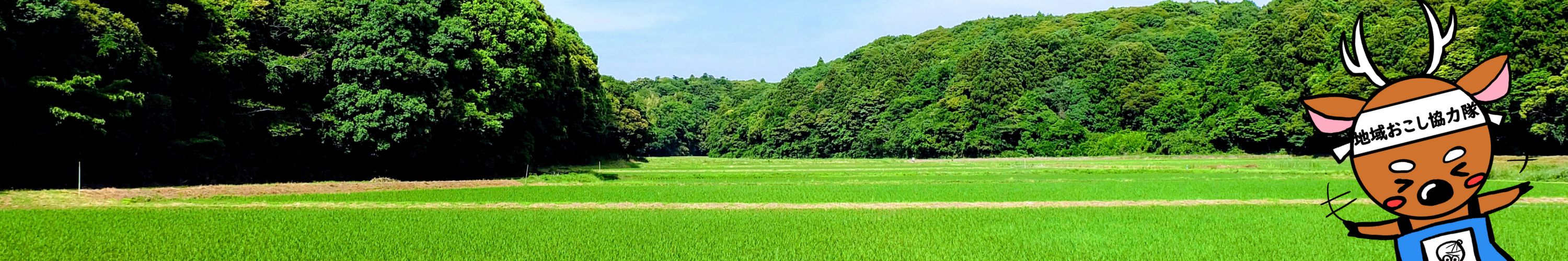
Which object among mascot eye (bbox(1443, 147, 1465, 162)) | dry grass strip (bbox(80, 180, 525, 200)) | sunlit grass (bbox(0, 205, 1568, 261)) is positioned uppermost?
mascot eye (bbox(1443, 147, 1465, 162))

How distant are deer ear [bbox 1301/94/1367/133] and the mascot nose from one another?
459 mm

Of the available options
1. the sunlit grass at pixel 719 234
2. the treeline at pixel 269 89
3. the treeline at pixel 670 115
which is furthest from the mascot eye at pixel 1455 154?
the treeline at pixel 670 115

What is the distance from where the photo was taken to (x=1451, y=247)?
4.85 metres

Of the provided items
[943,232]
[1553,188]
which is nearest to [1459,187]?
[943,232]

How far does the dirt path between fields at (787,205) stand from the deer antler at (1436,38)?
18413 mm

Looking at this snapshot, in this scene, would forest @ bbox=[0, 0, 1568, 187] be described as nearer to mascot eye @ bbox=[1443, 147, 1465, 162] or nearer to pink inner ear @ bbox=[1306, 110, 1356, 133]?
pink inner ear @ bbox=[1306, 110, 1356, 133]

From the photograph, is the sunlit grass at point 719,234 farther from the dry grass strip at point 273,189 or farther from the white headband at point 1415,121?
the white headband at point 1415,121

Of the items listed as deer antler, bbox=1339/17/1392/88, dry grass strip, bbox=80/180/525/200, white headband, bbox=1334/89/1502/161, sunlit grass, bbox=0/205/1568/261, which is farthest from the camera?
dry grass strip, bbox=80/180/525/200

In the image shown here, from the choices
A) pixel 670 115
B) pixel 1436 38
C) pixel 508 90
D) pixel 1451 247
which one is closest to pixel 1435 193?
pixel 1451 247

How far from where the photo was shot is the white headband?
459 cm

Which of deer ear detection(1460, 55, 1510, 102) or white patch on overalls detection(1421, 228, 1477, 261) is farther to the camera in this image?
white patch on overalls detection(1421, 228, 1477, 261)

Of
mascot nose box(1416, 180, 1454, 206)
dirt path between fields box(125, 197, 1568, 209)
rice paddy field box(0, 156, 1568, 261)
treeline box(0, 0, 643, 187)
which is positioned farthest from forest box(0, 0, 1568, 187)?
dirt path between fields box(125, 197, 1568, 209)

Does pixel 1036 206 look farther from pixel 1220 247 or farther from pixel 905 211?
pixel 1220 247

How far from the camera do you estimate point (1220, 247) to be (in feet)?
45.2
